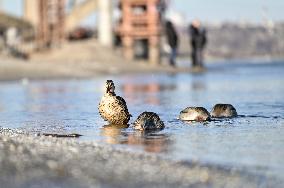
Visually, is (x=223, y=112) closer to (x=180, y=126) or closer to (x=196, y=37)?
(x=180, y=126)

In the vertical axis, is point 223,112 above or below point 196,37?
below

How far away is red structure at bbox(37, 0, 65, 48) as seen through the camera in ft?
150

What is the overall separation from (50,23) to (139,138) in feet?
127

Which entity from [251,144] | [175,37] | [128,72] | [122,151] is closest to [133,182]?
[122,151]

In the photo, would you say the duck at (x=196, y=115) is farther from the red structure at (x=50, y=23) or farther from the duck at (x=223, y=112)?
the red structure at (x=50, y=23)

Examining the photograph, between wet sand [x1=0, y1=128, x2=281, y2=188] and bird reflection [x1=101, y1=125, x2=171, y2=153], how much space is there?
0.45m

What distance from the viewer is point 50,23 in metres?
47.2

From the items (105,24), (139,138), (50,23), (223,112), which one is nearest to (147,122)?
(139,138)

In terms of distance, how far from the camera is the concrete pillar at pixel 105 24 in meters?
40.3

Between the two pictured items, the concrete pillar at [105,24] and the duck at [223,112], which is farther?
the concrete pillar at [105,24]

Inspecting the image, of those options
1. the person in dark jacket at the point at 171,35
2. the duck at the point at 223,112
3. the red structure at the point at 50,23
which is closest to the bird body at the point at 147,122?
the duck at the point at 223,112

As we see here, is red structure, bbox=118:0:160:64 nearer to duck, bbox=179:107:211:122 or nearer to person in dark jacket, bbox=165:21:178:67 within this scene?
person in dark jacket, bbox=165:21:178:67

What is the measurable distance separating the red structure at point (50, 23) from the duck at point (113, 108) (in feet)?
114

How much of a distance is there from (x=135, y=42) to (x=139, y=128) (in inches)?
1232
